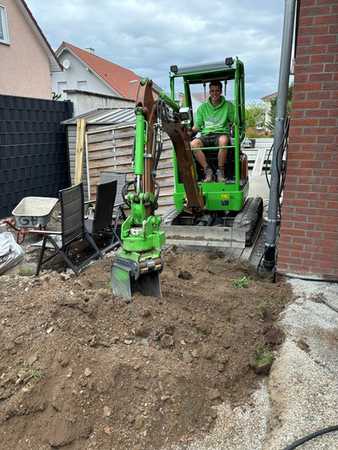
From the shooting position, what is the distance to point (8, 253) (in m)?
4.73

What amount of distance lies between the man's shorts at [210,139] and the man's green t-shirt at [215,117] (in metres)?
0.04

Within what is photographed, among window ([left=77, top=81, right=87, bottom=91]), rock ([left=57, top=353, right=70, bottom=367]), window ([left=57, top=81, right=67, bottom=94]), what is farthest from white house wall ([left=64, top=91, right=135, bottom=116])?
window ([left=57, top=81, right=67, bottom=94])

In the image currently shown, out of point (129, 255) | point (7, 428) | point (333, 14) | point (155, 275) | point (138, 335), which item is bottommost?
point (7, 428)

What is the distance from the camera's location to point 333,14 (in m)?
3.20

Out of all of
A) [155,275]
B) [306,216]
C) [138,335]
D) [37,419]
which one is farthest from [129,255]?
[306,216]

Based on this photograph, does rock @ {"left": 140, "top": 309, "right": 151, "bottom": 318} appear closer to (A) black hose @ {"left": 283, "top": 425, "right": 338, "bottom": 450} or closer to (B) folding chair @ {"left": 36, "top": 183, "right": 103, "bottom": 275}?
(A) black hose @ {"left": 283, "top": 425, "right": 338, "bottom": 450}

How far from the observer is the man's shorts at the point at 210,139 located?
17.2 ft

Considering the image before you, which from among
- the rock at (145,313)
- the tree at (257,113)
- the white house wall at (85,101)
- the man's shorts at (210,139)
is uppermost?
the tree at (257,113)

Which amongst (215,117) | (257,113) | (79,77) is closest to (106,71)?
(79,77)

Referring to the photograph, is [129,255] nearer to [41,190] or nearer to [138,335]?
[138,335]

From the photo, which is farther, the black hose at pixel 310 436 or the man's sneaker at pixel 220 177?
the man's sneaker at pixel 220 177

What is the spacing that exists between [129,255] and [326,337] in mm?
1555

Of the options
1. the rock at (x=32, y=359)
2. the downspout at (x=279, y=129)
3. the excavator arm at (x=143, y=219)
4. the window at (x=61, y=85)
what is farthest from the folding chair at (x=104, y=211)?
the window at (x=61, y=85)

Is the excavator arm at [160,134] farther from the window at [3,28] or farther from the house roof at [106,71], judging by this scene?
the house roof at [106,71]
